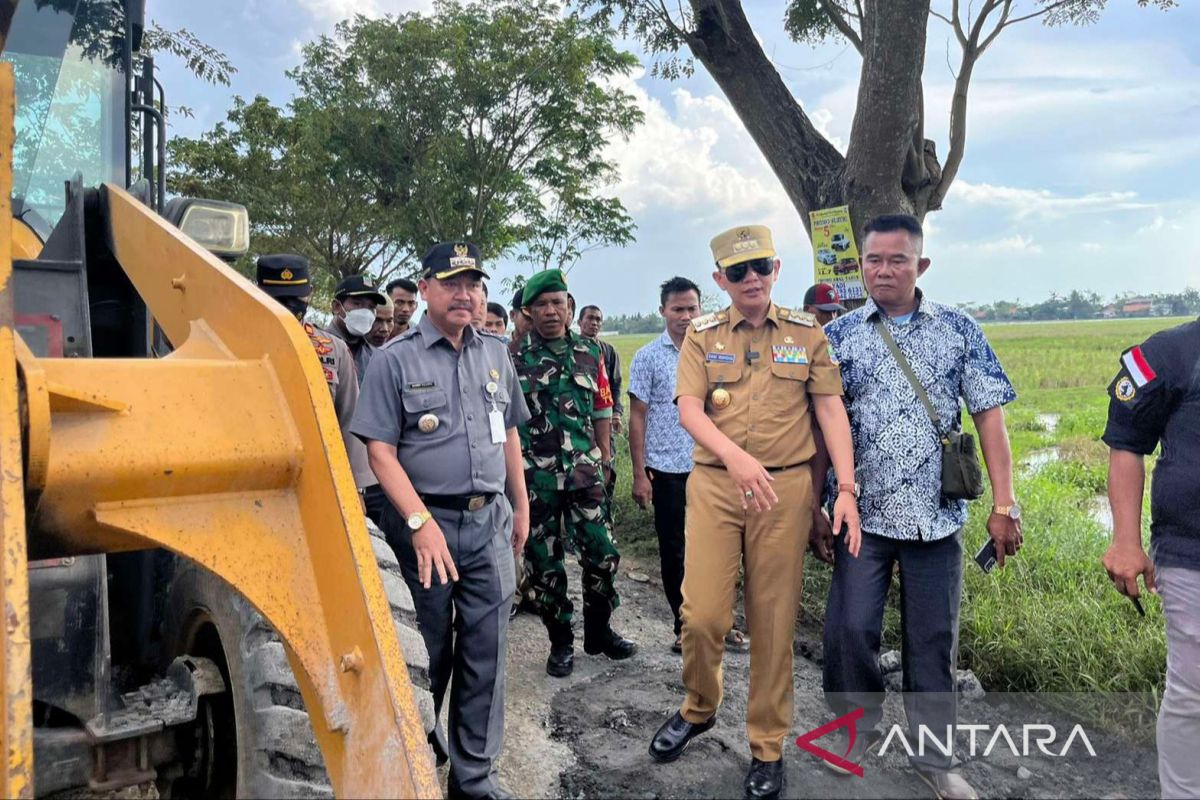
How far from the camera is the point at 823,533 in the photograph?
3.51m

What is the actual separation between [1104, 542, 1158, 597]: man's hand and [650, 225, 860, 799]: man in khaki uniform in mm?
820

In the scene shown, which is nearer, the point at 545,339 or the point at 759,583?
the point at 759,583

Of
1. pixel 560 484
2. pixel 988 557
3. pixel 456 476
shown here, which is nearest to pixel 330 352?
pixel 560 484

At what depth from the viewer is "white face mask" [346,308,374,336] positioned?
494 centimetres

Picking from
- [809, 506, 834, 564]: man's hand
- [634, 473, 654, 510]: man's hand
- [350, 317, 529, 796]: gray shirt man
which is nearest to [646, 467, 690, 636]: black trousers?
[634, 473, 654, 510]: man's hand

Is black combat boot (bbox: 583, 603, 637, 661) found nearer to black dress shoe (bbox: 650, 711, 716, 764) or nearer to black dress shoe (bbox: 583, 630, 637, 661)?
black dress shoe (bbox: 583, 630, 637, 661)

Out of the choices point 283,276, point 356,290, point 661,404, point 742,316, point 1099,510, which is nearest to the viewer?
point 742,316

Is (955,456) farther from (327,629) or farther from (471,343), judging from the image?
(327,629)

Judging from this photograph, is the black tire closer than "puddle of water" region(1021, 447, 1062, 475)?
Yes

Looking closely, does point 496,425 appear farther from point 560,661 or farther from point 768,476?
point 560,661

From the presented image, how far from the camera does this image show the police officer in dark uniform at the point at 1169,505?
8.37ft

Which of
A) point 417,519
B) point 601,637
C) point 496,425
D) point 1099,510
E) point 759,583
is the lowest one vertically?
point 601,637

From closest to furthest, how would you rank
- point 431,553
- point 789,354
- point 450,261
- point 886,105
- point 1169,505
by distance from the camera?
1. point 1169,505
2. point 431,553
3. point 450,261
4. point 789,354
5. point 886,105

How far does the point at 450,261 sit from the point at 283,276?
1.42 m
